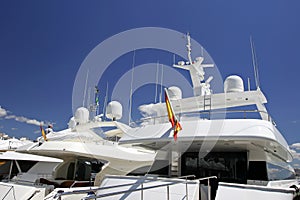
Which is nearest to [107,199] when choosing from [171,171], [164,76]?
[171,171]

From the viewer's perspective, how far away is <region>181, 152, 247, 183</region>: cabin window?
9.16m

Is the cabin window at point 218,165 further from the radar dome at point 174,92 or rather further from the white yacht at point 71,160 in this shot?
the white yacht at point 71,160

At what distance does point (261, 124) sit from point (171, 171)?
436cm

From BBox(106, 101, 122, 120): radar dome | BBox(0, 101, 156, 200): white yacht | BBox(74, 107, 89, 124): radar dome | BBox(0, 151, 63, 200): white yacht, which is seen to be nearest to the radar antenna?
BBox(0, 101, 156, 200): white yacht

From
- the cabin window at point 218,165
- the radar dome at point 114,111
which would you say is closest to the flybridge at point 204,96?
the cabin window at point 218,165

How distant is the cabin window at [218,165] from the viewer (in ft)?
30.1

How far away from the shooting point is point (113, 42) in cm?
1378

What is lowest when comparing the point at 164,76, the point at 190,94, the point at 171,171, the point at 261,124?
the point at 171,171

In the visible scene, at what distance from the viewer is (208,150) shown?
962cm

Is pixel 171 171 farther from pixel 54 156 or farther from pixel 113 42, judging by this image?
pixel 54 156

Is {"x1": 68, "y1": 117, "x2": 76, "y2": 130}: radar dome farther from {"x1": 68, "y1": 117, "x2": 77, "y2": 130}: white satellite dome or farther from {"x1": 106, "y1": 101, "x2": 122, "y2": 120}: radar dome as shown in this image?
{"x1": 106, "y1": 101, "x2": 122, "y2": 120}: radar dome

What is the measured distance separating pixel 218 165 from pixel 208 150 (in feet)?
2.26

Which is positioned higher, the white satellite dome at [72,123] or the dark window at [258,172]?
the white satellite dome at [72,123]

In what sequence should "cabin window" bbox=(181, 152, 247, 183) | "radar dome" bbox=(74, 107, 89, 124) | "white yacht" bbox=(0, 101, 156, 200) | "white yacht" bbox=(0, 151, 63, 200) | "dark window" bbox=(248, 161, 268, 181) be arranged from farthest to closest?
1. "radar dome" bbox=(74, 107, 89, 124)
2. "white yacht" bbox=(0, 101, 156, 200)
3. "white yacht" bbox=(0, 151, 63, 200)
4. "cabin window" bbox=(181, 152, 247, 183)
5. "dark window" bbox=(248, 161, 268, 181)
